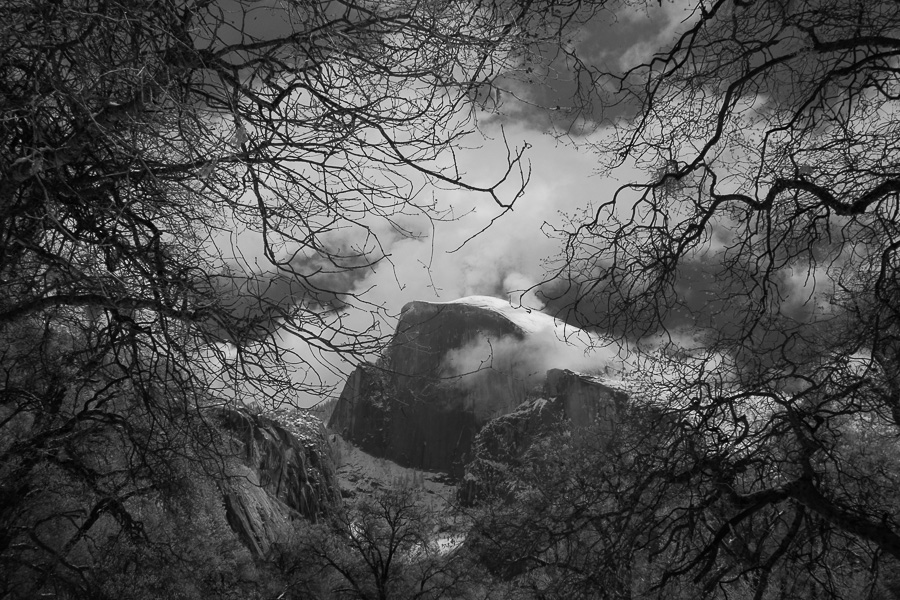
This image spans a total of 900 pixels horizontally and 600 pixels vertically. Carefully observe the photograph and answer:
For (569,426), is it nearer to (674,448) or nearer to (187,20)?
(674,448)

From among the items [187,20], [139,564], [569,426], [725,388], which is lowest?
[139,564]

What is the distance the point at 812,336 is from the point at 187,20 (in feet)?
15.9

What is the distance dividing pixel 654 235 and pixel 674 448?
5.17ft

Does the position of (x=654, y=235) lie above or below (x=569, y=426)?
below

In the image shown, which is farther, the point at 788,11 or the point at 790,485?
the point at 790,485

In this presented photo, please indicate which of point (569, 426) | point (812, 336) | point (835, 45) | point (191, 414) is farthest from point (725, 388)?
point (569, 426)

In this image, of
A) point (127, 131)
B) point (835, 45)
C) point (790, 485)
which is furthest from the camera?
point (790, 485)

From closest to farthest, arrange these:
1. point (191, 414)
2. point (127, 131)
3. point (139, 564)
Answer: point (127, 131)
point (191, 414)
point (139, 564)

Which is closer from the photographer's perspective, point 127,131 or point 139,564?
point 127,131

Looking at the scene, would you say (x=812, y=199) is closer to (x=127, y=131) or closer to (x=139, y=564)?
(x=127, y=131)

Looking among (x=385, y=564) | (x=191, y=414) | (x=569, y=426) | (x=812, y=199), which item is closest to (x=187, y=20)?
(x=191, y=414)

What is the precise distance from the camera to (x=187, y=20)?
9.45 ft

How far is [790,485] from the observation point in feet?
16.8

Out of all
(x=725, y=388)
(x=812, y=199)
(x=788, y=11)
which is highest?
(x=788, y=11)
